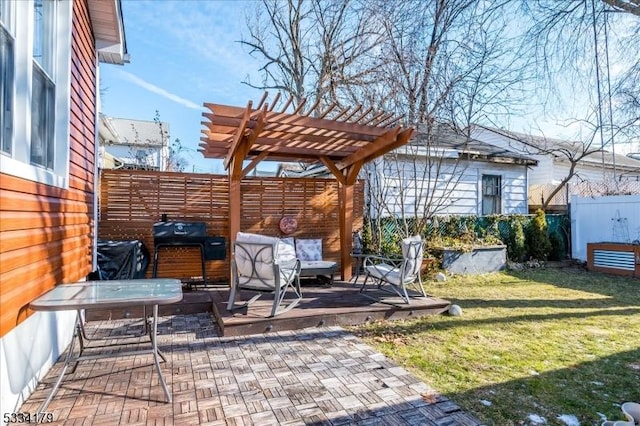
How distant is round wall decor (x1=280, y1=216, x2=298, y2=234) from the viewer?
7.46 metres

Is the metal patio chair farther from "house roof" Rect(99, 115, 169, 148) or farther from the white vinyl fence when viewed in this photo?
"house roof" Rect(99, 115, 169, 148)

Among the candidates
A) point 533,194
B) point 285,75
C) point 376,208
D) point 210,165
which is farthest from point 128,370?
point 210,165

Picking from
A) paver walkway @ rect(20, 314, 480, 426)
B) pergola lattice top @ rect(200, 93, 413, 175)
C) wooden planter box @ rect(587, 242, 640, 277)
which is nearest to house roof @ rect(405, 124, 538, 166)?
pergola lattice top @ rect(200, 93, 413, 175)

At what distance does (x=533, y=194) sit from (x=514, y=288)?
10.8 metres

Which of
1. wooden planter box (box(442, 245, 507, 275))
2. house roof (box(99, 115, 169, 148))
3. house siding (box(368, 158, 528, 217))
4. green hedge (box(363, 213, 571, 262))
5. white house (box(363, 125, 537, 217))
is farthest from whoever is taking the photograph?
house roof (box(99, 115, 169, 148))

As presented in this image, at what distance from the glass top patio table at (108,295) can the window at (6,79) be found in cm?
107

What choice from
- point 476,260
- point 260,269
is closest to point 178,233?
point 260,269

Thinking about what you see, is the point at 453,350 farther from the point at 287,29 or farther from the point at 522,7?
the point at 287,29

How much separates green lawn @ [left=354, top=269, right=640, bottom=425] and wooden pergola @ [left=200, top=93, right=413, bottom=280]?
8.36 ft

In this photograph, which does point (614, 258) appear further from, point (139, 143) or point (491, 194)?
point (139, 143)

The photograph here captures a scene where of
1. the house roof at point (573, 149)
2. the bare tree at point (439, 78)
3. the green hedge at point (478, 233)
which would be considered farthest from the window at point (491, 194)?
the bare tree at point (439, 78)

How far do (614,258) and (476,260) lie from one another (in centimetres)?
339

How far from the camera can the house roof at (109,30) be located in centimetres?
446

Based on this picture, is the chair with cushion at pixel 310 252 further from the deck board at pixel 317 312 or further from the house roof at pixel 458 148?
the house roof at pixel 458 148
